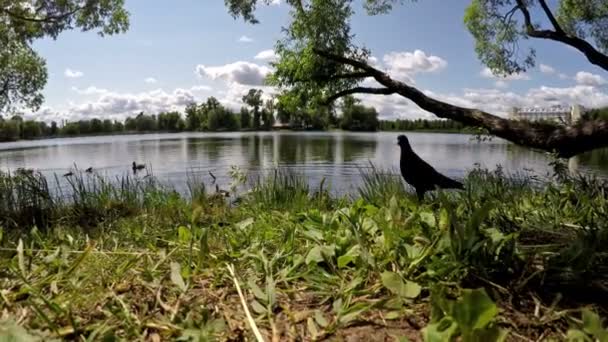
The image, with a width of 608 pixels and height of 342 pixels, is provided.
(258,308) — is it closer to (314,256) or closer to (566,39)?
(314,256)

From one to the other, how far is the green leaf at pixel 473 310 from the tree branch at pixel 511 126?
26.4 ft

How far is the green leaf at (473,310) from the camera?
2.33ft

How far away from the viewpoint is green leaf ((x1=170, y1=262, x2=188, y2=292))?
1018 mm

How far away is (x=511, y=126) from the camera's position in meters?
9.07

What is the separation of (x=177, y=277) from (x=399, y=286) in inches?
22.8

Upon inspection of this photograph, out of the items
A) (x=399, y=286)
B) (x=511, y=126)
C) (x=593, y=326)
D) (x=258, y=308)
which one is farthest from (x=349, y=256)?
(x=511, y=126)

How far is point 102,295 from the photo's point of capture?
973 millimetres

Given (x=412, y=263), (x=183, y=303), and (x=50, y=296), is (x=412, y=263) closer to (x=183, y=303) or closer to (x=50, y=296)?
(x=183, y=303)

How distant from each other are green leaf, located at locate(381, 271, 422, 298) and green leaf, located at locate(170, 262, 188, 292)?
509 millimetres

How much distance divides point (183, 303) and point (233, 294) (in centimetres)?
14

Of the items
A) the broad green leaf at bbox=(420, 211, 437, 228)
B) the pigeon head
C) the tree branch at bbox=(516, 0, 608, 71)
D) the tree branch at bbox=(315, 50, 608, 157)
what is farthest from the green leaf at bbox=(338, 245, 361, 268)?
the tree branch at bbox=(516, 0, 608, 71)

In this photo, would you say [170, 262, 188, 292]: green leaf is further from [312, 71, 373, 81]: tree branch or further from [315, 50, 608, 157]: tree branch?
[312, 71, 373, 81]: tree branch

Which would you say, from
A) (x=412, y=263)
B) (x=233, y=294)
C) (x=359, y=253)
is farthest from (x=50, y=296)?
(x=412, y=263)

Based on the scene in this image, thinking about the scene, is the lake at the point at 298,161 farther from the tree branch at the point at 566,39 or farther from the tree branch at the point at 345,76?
the tree branch at the point at 566,39
